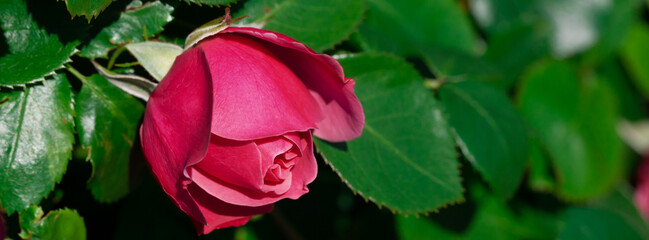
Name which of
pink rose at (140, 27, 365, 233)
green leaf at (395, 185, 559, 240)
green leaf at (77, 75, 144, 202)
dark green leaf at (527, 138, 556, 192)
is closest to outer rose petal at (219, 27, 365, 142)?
pink rose at (140, 27, 365, 233)

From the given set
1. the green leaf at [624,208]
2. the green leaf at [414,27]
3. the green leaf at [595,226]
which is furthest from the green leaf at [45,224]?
the green leaf at [624,208]

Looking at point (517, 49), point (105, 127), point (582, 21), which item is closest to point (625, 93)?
point (582, 21)

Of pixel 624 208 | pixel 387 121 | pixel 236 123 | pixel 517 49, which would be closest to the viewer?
pixel 236 123

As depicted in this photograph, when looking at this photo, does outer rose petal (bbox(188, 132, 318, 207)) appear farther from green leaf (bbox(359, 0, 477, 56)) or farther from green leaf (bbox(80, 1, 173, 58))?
green leaf (bbox(359, 0, 477, 56))

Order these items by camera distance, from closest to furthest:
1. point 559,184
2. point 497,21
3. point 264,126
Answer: point 264,126 → point 559,184 → point 497,21

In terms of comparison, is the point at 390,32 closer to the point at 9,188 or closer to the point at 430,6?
the point at 430,6

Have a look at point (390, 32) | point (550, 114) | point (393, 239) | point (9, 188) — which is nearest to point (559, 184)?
point (550, 114)

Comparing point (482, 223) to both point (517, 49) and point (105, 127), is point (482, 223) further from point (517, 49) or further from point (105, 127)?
point (105, 127)
